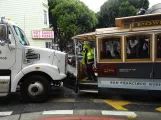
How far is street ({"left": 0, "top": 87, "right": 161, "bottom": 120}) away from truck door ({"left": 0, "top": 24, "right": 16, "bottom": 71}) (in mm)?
1233

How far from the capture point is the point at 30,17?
68.8ft

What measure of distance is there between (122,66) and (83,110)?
1.87 metres

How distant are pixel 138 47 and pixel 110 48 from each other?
0.87m

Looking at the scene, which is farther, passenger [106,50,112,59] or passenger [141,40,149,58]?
passenger [106,50,112,59]

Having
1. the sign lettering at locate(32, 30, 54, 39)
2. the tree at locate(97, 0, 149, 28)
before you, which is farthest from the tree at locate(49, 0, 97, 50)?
the tree at locate(97, 0, 149, 28)

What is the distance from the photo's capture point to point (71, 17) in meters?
26.8

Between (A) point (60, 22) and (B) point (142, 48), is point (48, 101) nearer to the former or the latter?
(B) point (142, 48)

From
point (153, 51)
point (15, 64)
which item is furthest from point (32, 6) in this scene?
point (153, 51)

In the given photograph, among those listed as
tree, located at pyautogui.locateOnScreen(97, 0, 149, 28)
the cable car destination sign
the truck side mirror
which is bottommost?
the truck side mirror

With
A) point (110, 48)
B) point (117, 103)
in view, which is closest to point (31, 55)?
point (110, 48)

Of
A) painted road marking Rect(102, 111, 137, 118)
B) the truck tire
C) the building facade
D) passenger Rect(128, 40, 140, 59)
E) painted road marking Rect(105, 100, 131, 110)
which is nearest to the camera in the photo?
painted road marking Rect(102, 111, 137, 118)

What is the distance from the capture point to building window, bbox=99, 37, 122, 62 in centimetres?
841

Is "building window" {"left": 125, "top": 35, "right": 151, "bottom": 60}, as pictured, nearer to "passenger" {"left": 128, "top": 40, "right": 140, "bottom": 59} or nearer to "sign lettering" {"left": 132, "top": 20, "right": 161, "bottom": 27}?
"passenger" {"left": 128, "top": 40, "right": 140, "bottom": 59}

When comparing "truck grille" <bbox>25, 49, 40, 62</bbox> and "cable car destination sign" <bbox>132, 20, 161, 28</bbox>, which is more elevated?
"cable car destination sign" <bbox>132, 20, 161, 28</bbox>
